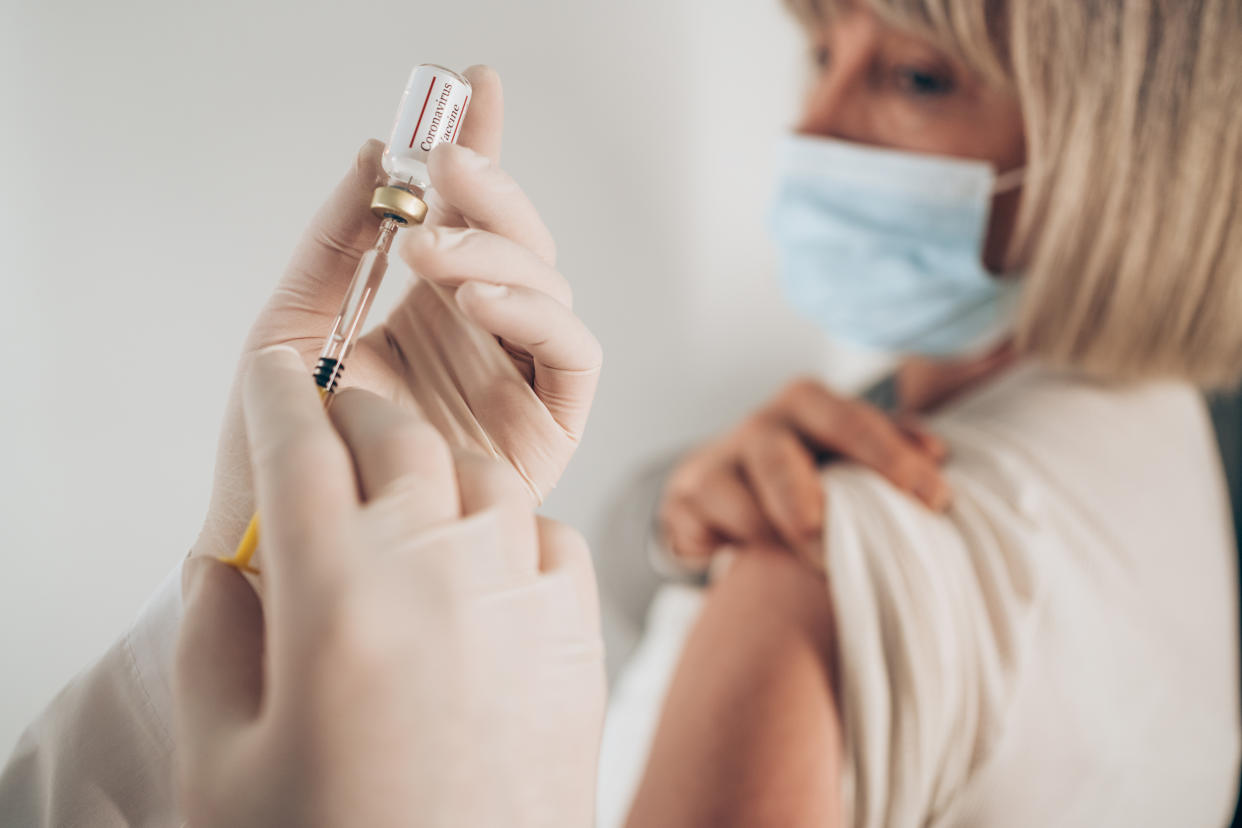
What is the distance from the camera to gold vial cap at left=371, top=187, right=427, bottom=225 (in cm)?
39

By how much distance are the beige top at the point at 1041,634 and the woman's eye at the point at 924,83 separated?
16.8 inches

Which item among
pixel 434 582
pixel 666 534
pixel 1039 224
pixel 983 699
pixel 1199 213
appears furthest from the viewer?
pixel 666 534

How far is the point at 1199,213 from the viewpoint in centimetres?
80

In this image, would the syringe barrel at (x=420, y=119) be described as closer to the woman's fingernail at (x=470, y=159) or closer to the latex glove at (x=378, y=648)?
the woman's fingernail at (x=470, y=159)

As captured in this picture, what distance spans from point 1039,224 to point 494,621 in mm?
887

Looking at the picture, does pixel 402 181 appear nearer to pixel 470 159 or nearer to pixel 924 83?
pixel 470 159

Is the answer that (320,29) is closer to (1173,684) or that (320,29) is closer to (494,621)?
(494,621)

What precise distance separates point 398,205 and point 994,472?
28.3 inches

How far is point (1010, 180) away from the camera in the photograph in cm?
92

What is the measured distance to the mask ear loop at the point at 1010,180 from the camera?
36.0 inches

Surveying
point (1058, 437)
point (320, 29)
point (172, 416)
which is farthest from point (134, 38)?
point (1058, 437)

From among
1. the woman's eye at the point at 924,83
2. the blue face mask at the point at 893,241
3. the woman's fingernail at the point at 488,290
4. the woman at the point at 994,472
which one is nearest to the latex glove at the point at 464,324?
the woman's fingernail at the point at 488,290

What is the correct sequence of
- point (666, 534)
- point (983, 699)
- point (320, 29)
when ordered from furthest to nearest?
point (666, 534) < point (983, 699) < point (320, 29)

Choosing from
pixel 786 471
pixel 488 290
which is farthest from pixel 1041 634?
pixel 488 290
